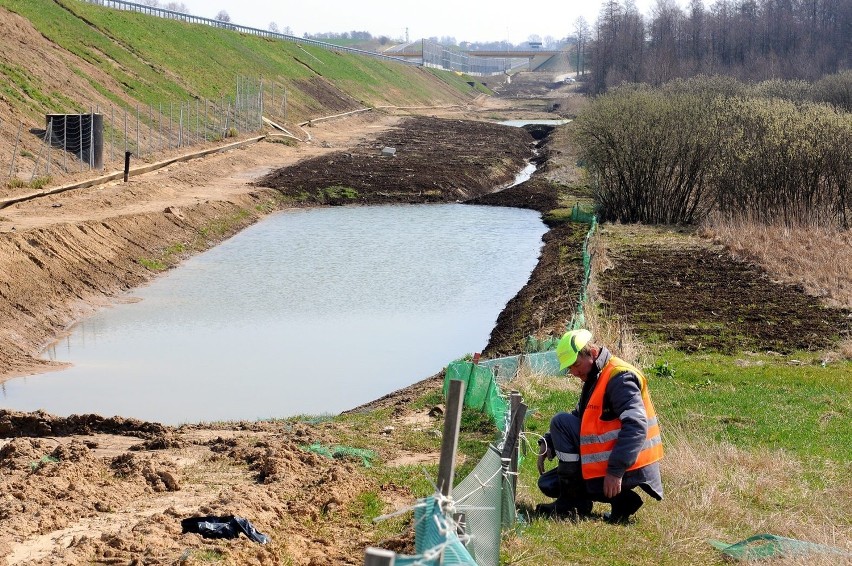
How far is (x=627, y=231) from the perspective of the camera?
34156 mm

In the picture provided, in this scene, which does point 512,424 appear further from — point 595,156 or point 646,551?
point 595,156

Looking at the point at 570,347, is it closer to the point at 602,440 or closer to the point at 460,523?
the point at 602,440

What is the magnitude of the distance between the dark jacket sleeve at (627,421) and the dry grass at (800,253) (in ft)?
49.9

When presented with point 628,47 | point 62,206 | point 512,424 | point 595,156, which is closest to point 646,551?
point 512,424

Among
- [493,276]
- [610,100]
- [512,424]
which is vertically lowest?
[493,276]

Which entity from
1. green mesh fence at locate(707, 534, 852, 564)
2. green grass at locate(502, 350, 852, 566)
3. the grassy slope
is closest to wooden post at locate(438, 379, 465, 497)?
green grass at locate(502, 350, 852, 566)

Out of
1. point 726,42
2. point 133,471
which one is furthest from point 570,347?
point 726,42

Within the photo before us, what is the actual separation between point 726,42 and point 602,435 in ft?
352

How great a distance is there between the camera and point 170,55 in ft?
213

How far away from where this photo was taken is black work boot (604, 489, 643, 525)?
8.10m

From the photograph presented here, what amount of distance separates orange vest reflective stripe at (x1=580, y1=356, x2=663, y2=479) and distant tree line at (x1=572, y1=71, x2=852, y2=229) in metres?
25.4

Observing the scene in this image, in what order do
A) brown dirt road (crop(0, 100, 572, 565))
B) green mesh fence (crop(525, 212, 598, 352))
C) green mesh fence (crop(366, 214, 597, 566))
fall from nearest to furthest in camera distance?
green mesh fence (crop(366, 214, 597, 566)) → brown dirt road (crop(0, 100, 572, 565)) → green mesh fence (crop(525, 212, 598, 352))

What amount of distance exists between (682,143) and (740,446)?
1010 inches

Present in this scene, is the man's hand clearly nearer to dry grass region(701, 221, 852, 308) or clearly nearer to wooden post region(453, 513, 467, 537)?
wooden post region(453, 513, 467, 537)
